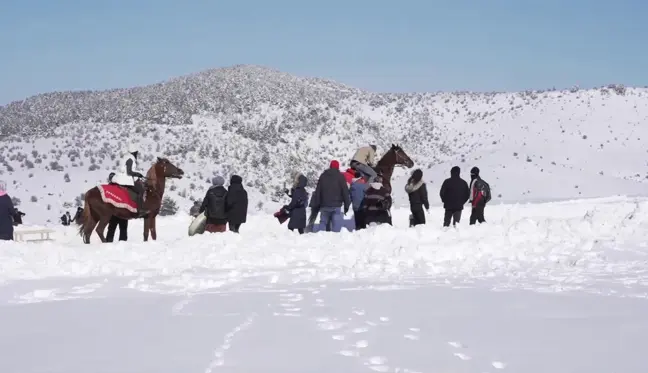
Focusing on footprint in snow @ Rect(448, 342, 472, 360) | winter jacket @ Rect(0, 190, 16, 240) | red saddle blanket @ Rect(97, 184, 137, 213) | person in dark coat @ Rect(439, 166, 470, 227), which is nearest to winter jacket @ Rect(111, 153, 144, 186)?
red saddle blanket @ Rect(97, 184, 137, 213)

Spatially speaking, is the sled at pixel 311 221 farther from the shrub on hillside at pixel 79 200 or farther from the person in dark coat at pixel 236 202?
the shrub on hillside at pixel 79 200

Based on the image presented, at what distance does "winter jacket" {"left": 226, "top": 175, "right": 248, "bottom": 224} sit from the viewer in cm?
1577

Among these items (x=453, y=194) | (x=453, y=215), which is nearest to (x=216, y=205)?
(x=453, y=194)

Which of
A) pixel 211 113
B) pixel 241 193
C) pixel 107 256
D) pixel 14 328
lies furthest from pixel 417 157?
pixel 14 328

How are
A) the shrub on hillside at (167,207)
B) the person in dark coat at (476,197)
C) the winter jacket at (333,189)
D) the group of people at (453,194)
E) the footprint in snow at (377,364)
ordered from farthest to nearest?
1. the shrub on hillside at (167,207)
2. the person in dark coat at (476,197)
3. the group of people at (453,194)
4. the winter jacket at (333,189)
5. the footprint in snow at (377,364)

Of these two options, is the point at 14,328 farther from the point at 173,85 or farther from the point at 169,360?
the point at 173,85

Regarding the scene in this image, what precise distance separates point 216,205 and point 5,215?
4.55 meters

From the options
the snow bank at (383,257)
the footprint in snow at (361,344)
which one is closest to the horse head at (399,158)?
the snow bank at (383,257)

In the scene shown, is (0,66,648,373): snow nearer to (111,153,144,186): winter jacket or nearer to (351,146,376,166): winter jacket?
(111,153,144,186): winter jacket

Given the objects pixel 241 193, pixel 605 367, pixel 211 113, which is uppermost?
pixel 211 113

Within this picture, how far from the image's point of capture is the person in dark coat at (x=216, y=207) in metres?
15.8

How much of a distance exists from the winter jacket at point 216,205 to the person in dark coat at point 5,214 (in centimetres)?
418

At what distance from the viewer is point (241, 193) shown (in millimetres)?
15852

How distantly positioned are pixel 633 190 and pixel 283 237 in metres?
27.4
